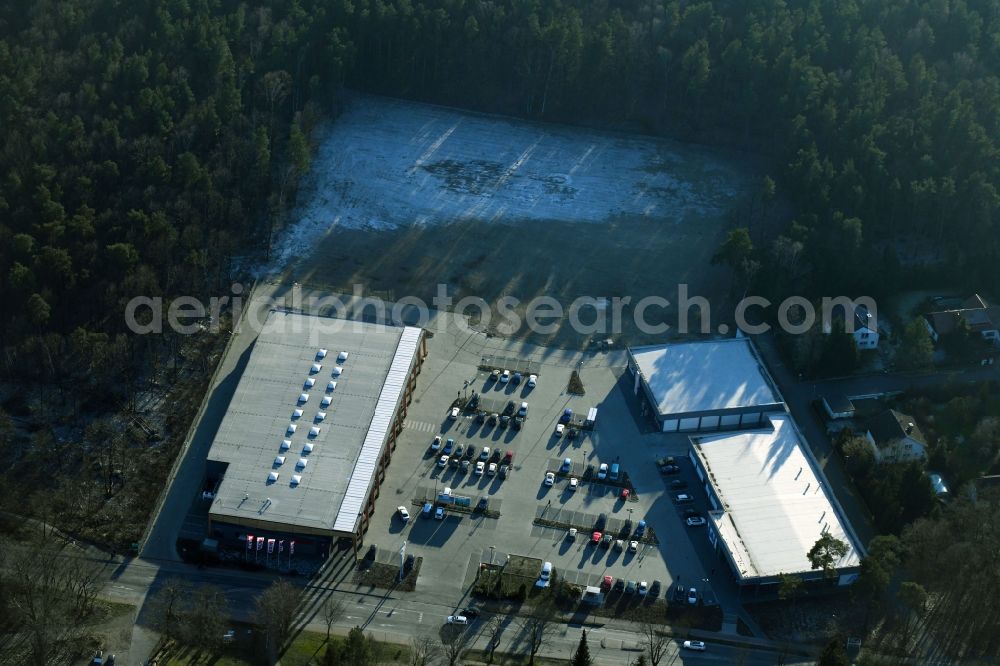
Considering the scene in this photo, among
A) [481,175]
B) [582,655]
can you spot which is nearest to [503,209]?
[481,175]

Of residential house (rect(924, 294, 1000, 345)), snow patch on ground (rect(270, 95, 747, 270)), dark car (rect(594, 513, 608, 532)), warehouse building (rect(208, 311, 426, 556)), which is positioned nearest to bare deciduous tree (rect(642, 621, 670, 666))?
dark car (rect(594, 513, 608, 532))

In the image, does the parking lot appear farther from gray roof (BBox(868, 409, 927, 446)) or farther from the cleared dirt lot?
gray roof (BBox(868, 409, 927, 446))

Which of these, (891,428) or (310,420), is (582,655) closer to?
(310,420)

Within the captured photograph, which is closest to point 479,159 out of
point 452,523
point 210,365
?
point 210,365

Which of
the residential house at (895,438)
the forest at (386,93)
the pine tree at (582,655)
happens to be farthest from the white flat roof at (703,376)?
the pine tree at (582,655)

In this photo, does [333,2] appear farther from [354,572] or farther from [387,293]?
[354,572]

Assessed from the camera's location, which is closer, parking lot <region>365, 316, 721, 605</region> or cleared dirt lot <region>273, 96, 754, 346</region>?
parking lot <region>365, 316, 721, 605</region>
